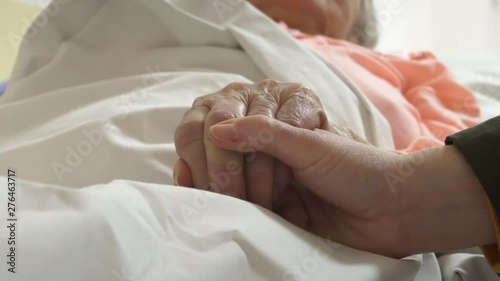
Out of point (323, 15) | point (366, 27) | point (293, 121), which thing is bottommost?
point (366, 27)

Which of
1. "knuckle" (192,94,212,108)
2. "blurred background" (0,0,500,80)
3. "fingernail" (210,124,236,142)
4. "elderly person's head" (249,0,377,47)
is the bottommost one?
"blurred background" (0,0,500,80)

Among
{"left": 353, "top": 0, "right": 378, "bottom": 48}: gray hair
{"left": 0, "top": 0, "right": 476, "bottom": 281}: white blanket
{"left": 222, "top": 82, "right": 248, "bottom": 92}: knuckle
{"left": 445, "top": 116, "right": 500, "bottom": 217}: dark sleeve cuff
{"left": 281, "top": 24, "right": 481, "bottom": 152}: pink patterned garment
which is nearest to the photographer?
{"left": 0, "top": 0, "right": 476, "bottom": 281}: white blanket

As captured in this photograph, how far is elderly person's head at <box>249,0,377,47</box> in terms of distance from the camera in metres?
1.29

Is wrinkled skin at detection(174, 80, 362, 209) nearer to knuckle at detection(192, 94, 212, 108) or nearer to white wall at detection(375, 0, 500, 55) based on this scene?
knuckle at detection(192, 94, 212, 108)

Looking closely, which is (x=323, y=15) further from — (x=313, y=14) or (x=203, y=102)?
(x=203, y=102)

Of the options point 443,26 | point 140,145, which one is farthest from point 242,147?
point 443,26

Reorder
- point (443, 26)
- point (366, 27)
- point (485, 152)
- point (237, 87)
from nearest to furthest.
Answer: point (485, 152)
point (237, 87)
point (366, 27)
point (443, 26)

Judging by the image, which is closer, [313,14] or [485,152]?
[485,152]

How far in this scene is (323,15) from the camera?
4.40ft

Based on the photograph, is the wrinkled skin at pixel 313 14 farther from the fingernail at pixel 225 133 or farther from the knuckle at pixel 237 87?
the fingernail at pixel 225 133

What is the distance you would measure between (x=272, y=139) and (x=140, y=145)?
0.17 meters

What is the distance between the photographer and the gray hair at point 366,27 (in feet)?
5.07

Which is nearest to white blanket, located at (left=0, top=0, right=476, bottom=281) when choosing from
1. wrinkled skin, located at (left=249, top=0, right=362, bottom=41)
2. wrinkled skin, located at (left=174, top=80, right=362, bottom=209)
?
wrinkled skin, located at (left=174, top=80, right=362, bottom=209)

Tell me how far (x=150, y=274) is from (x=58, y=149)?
0.92 feet
